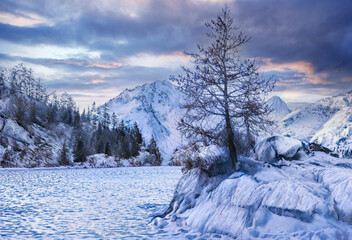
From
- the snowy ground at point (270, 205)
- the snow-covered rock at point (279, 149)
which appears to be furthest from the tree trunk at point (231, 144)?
the snow-covered rock at point (279, 149)

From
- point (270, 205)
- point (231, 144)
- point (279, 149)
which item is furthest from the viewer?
point (279, 149)

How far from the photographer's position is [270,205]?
8969 mm

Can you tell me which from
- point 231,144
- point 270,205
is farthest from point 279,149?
point 270,205

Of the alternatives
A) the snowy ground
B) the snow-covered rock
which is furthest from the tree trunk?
the snow-covered rock

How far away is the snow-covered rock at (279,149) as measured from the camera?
1404 centimetres

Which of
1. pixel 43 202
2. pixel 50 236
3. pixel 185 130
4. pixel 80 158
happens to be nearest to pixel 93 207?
pixel 43 202

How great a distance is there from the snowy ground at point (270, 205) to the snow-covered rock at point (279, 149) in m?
1.08

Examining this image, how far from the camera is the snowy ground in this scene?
7902 mm

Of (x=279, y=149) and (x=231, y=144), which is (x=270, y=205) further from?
(x=279, y=149)

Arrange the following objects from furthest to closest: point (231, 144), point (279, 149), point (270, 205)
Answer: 1. point (279, 149)
2. point (231, 144)
3. point (270, 205)

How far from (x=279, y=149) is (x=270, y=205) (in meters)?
5.86

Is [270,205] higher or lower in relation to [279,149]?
lower

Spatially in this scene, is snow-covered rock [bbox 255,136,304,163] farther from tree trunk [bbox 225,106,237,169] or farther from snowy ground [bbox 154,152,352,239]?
tree trunk [bbox 225,106,237,169]

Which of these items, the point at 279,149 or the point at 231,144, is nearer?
the point at 231,144
